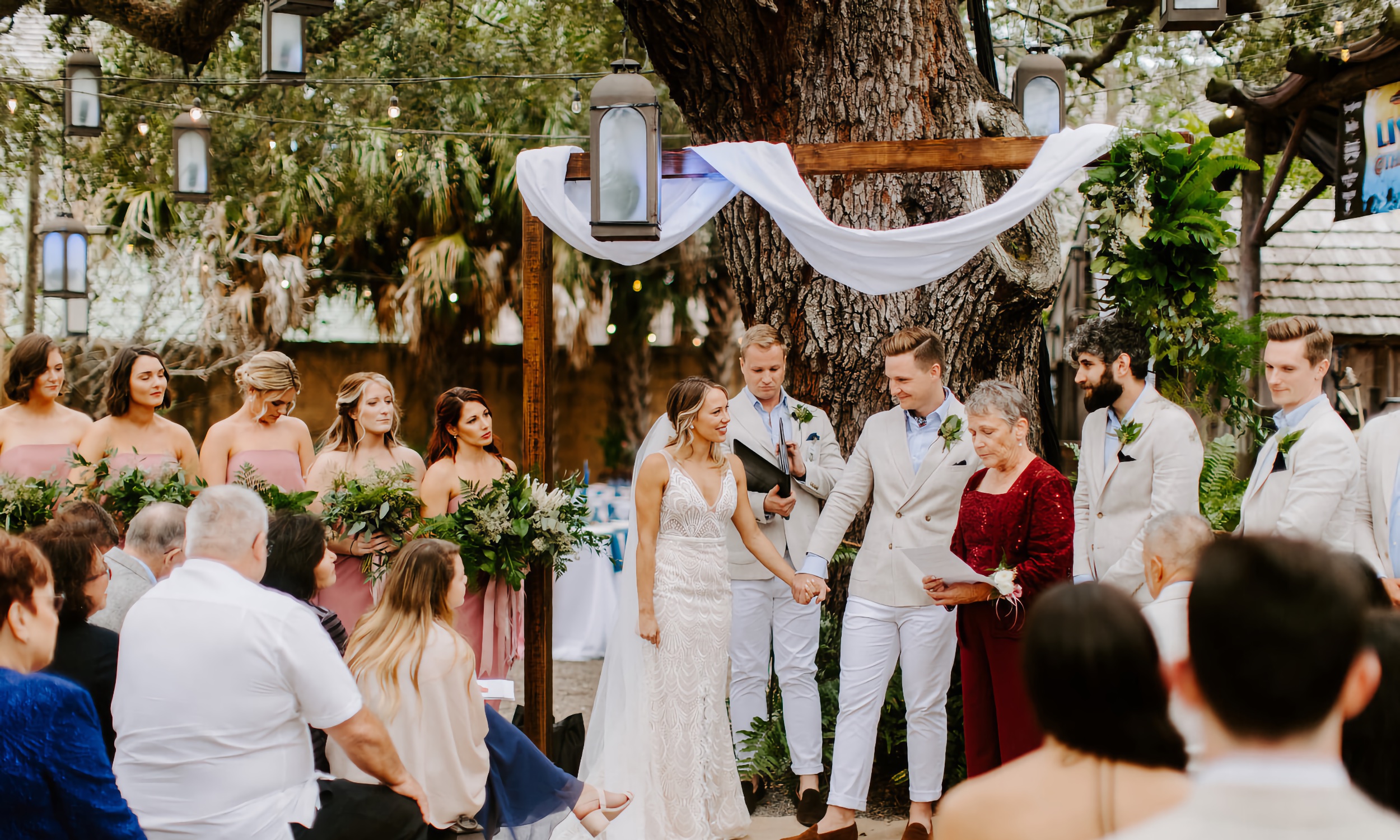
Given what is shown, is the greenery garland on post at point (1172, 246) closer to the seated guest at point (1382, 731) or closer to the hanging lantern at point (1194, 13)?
the hanging lantern at point (1194, 13)

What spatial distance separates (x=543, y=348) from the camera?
199 inches

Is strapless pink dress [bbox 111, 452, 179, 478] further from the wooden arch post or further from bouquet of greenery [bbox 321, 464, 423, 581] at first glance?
the wooden arch post

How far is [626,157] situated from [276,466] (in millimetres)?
2447

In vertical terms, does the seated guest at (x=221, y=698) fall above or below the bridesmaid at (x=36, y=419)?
below

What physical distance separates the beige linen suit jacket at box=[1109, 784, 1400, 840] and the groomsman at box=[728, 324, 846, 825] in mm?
3700

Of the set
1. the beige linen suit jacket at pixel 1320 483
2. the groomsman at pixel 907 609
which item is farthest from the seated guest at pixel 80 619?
the beige linen suit jacket at pixel 1320 483

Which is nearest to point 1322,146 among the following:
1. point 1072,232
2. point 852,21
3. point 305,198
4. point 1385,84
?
point 1385,84

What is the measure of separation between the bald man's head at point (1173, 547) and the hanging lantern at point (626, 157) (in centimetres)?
223

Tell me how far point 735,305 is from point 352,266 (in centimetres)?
469

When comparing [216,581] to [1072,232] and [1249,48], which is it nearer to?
[1249,48]

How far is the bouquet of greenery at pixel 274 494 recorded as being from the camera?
4.89m

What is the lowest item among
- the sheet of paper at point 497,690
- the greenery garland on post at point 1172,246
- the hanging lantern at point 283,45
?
the sheet of paper at point 497,690

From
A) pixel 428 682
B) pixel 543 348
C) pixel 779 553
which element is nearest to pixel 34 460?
pixel 543 348

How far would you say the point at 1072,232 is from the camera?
14891mm
